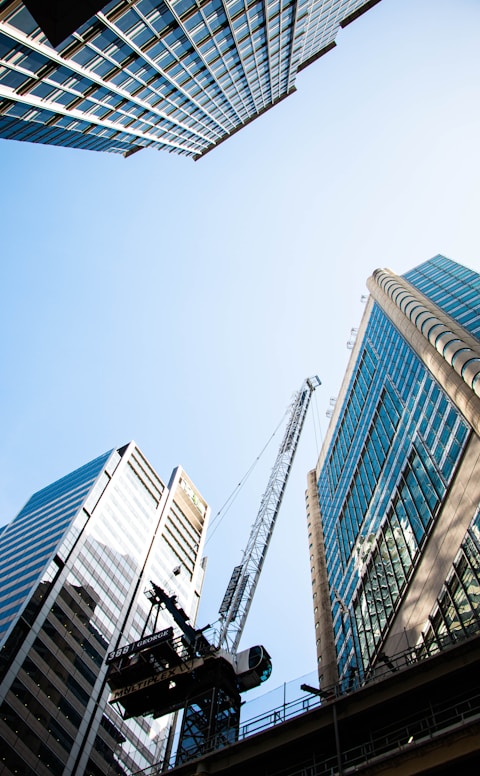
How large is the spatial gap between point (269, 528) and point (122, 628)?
35872 mm

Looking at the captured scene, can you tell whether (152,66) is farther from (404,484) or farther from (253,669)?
(253,669)

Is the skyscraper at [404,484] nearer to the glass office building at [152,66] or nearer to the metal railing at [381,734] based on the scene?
the metal railing at [381,734]

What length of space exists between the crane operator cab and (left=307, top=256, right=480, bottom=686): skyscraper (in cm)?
713

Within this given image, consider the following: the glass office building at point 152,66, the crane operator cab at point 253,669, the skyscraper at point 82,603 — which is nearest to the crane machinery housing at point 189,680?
the crane operator cab at point 253,669

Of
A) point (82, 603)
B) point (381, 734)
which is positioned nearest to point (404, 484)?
point (381, 734)

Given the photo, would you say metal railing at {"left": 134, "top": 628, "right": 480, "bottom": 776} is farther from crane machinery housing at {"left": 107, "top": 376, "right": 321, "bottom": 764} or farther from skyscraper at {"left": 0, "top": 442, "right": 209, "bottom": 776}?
skyscraper at {"left": 0, "top": 442, "right": 209, "bottom": 776}

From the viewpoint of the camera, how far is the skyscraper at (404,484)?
40906mm

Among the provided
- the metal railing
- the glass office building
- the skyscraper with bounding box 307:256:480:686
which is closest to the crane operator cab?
the skyscraper with bounding box 307:256:480:686

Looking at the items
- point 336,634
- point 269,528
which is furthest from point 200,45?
point 336,634

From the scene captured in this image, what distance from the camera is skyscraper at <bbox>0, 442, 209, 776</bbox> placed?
205 ft

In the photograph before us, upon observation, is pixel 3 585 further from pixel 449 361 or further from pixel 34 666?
pixel 449 361

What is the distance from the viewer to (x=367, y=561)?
193 ft

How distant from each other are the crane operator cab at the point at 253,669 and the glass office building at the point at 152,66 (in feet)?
128

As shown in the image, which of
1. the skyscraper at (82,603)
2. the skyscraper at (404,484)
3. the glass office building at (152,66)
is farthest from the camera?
the skyscraper at (82,603)
